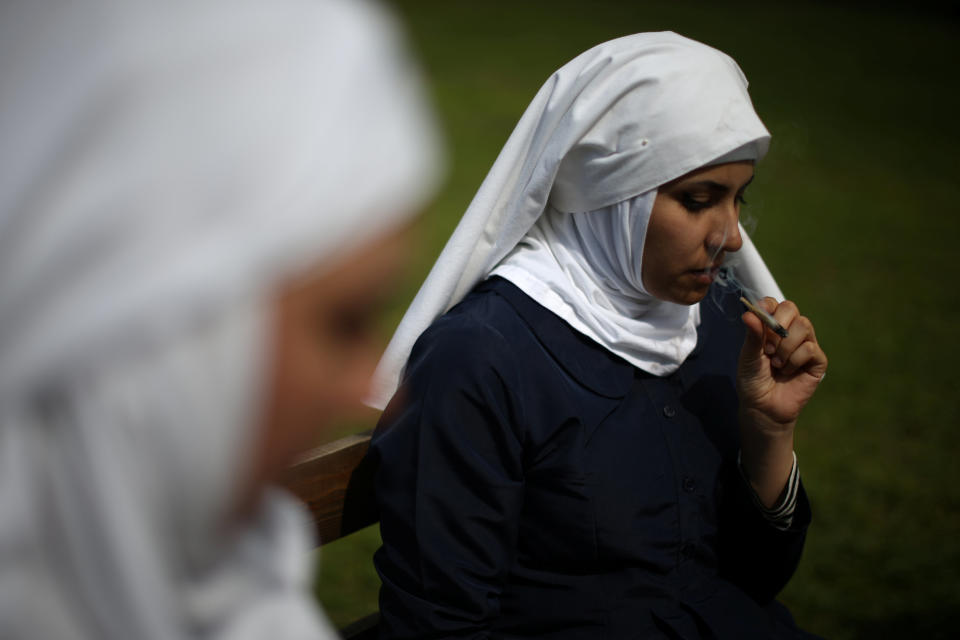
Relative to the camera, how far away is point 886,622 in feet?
12.2

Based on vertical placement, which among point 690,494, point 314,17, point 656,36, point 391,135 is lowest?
point 690,494

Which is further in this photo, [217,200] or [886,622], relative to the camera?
[886,622]

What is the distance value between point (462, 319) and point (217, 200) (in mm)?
1347

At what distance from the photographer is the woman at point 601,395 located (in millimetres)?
1875

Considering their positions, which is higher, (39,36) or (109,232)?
(39,36)

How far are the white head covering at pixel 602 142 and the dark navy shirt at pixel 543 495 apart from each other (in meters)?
0.12

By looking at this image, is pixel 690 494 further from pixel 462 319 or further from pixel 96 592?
pixel 96 592

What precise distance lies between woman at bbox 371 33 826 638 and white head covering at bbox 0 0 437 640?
1158 millimetres

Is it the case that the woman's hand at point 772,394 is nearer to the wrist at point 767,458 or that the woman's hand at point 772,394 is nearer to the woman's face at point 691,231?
the wrist at point 767,458

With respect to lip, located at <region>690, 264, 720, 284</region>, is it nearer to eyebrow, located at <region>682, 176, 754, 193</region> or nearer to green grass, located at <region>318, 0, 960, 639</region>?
eyebrow, located at <region>682, 176, 754, 193</region>

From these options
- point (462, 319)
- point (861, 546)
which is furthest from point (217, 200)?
point (861, 546)

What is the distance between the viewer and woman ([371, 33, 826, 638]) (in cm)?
188

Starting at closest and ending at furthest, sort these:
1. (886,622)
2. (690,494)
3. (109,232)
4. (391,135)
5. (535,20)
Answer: (109,232) → (391,135) → (690,494) → (886,622) → (535,20)

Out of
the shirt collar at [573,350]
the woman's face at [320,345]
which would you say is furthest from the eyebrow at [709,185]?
the woman's face at [320,345]
